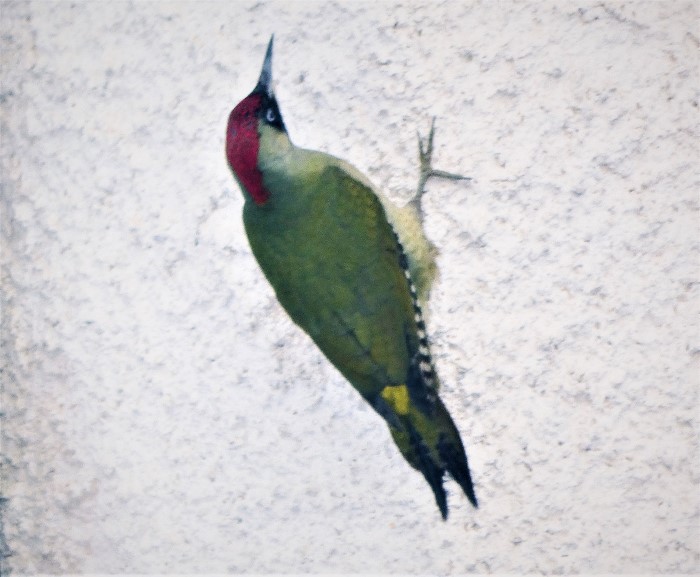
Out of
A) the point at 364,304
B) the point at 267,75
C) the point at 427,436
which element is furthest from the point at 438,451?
the point at 267,75

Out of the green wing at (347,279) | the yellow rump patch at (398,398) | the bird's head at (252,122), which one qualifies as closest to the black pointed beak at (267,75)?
the bird's head at (252,122)

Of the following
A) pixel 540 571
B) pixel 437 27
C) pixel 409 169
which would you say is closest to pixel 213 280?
pixel 409 169

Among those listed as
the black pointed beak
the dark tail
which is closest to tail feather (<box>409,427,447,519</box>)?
the dark tail

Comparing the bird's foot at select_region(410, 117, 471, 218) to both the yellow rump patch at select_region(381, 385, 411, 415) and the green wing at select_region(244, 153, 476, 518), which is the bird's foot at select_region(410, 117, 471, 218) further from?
the yellow rump patch at select_region(381, 385, 411, 415)

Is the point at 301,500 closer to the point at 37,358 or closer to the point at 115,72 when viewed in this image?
the point at 37,358

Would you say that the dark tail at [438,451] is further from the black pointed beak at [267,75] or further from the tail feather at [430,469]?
the black pointed beak at [267,75]

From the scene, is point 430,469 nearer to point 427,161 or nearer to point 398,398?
point 398,398

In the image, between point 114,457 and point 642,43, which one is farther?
point 114,457
